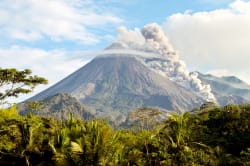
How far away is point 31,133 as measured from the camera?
116 ft

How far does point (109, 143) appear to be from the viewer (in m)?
25.7

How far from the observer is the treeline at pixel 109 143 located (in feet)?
84.2

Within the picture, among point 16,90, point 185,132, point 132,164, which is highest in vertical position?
point 16,90

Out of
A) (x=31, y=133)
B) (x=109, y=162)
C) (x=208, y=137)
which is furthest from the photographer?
(x=208, y=137)

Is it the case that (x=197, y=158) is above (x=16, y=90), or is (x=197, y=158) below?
below

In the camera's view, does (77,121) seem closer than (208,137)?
Yes

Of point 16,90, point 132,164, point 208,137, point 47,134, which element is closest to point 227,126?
point 208,137

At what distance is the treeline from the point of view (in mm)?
25656

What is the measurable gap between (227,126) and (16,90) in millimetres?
27601

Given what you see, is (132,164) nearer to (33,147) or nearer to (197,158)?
(197,158)

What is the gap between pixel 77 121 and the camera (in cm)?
3161

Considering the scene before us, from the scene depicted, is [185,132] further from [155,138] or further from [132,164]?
[132,164]

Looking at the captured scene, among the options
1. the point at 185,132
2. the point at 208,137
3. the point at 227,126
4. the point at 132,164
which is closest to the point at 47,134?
the point at 132,164

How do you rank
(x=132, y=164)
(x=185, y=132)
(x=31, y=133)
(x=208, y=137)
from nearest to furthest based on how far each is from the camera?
(x=31, y=133) → (x=132, y=164) → (x=185, y=132) → (x=208, y=137)
